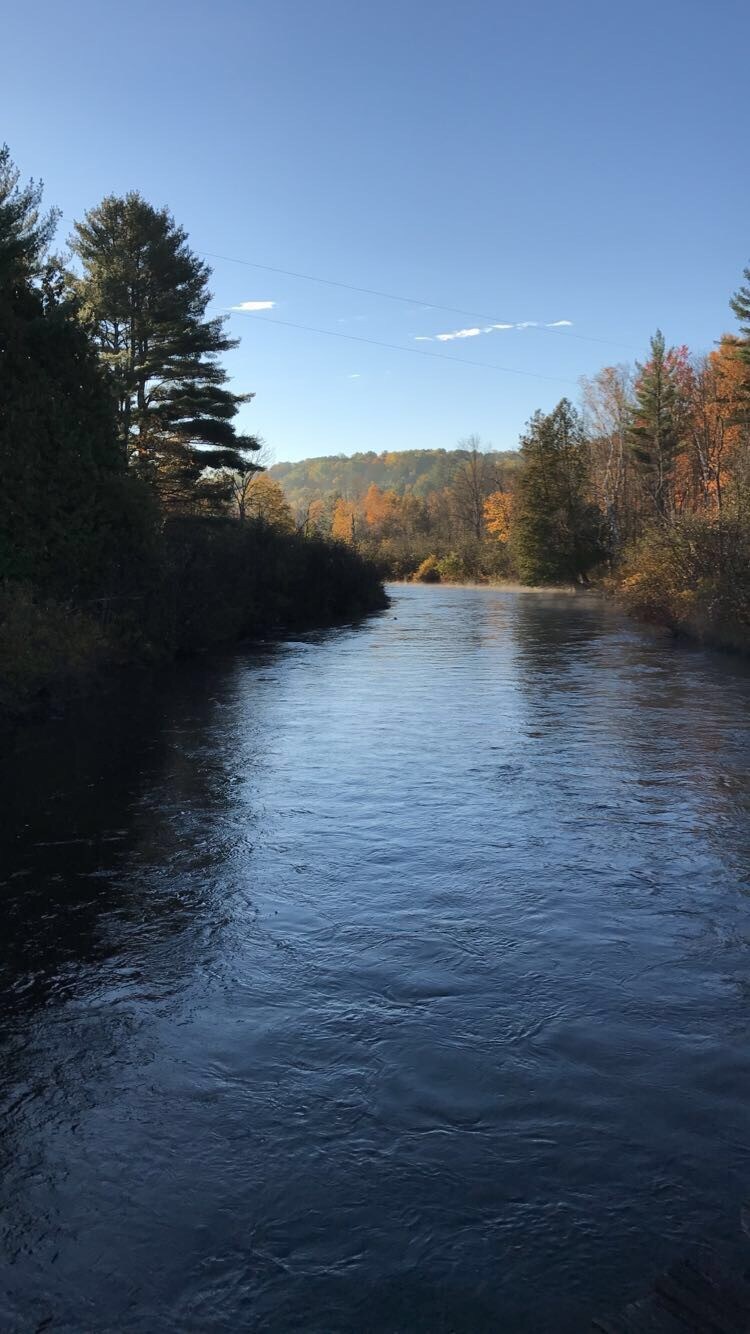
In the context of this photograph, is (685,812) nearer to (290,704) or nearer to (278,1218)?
(278,1218)

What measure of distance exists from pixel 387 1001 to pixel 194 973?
1.29 meters

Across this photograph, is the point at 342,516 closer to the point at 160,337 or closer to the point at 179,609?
the point at 160,337

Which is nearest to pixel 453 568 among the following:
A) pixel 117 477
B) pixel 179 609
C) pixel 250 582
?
pixel 250 582

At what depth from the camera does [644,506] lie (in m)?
61.7

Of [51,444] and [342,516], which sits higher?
[342,516]

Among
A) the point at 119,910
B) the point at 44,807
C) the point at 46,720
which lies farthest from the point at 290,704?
the point at 119,910

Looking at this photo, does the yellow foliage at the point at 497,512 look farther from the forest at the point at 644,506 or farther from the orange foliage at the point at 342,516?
the orange foliage at the point at 342,516

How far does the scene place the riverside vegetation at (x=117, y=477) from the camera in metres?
16.5

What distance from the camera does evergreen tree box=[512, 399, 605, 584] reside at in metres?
57.8

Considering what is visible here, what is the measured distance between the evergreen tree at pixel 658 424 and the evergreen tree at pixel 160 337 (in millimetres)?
27361

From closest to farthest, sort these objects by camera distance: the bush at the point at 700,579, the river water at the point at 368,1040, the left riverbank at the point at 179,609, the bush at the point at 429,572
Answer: the river water at the point at 368,1040
the left riverbank at the point at 179,609
the bush at the point at 700,579
the bush at the point at 429,572

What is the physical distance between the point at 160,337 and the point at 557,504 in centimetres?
2893

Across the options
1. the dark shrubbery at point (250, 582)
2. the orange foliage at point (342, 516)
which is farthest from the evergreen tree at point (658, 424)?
the orange foliage at point (342, 516)

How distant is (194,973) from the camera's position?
19.8ft
